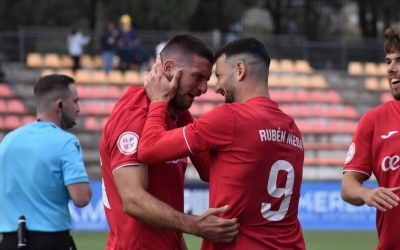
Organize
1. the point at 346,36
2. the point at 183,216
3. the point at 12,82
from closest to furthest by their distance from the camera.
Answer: the point at 183,216 → the point at 12,82 → the point at 346,36

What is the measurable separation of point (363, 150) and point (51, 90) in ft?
7.98

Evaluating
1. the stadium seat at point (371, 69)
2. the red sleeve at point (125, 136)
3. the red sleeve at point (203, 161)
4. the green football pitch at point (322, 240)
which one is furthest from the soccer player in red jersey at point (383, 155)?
the stadium seat at point (371, 69)

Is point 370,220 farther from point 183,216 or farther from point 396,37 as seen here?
point 183,216

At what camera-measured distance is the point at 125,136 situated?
4.12 meters

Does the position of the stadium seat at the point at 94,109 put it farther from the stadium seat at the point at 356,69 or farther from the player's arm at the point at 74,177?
the player's arm at the point at 74,177

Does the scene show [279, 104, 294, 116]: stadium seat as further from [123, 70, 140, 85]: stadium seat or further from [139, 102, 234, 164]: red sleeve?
[139, 102, 234, 164]: red sleeve

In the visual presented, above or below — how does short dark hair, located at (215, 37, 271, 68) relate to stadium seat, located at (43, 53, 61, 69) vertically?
below

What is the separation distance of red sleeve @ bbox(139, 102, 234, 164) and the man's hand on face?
0.72ft

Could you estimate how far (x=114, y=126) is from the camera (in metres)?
4.16

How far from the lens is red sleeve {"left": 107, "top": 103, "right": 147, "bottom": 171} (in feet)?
13.4

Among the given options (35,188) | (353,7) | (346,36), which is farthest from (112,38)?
(353,7)

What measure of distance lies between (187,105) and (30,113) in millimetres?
15107

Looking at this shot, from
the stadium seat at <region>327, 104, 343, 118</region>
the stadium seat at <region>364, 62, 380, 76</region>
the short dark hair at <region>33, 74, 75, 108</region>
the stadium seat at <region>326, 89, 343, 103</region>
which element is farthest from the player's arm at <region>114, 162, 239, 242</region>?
the stadium seat at <region>364, 62, 380, 76</region>

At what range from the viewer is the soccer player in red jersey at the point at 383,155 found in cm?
471
